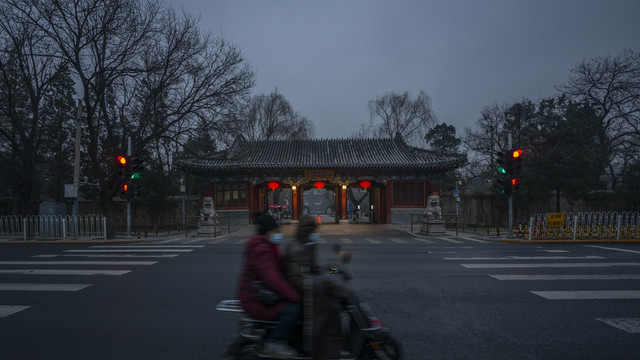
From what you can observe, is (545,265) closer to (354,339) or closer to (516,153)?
(516,153)

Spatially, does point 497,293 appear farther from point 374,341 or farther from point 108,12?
point 108,12

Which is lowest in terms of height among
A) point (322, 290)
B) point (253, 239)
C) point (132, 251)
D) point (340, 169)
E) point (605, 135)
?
point (132, 251)

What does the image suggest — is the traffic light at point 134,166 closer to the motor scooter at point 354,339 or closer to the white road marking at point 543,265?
the white road marking at point 543,265

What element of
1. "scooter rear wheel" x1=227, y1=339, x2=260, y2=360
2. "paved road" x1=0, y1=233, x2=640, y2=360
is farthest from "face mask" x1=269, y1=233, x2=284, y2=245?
"paved road" x1=0, y1=233, x2=640, y2=360

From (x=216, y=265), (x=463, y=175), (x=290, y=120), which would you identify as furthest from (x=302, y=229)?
(x=463, y=175)

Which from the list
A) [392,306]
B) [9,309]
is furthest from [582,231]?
[9,309]

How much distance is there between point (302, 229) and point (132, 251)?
1134cm

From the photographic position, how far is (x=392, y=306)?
596 centimetres

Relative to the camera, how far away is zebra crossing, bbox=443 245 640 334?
6.31m

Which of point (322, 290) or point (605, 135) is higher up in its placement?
point (605, 135)

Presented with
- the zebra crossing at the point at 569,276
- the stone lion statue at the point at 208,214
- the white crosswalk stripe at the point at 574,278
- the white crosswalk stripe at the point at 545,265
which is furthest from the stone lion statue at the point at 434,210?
the stone lion statue at the point at 208,214

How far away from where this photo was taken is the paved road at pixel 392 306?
436cm

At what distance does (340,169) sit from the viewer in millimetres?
26797

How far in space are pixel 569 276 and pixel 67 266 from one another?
11920mm
